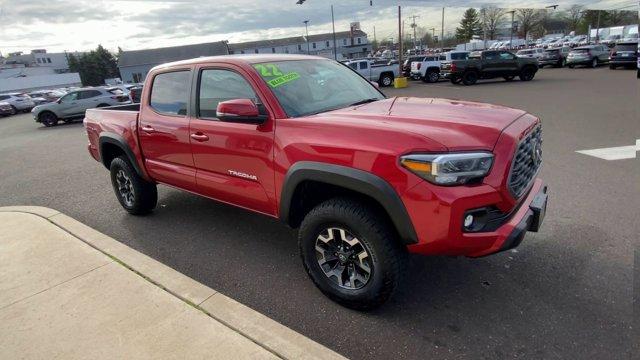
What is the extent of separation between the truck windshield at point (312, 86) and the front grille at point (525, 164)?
144 centimetres

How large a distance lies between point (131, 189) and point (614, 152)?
7.32 m

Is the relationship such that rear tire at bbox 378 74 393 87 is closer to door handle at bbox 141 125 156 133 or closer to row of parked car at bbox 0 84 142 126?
row of parked car at bbox 0 84 142 126

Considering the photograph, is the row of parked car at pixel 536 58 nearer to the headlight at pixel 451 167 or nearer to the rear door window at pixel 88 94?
the rear door window at pixel 88 94

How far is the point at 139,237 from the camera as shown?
452 centimetres

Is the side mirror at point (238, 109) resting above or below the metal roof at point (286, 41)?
below

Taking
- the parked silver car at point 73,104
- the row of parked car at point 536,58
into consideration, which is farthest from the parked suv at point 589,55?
the parked silver car at point 73,104

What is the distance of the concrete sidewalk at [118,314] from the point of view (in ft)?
8.50

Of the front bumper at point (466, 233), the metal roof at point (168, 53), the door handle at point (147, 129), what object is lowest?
the front bumper at point (466, 233)

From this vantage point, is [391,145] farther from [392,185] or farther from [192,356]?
[192,356]

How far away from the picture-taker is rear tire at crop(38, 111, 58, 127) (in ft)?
59.3

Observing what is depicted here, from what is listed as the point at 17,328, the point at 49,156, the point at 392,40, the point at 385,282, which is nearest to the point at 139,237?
the point at 17,328

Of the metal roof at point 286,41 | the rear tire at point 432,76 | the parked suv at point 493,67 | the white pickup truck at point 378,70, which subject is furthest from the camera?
the metal roof at point 286,41

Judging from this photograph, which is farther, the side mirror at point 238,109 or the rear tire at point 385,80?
the rear tire at point 385,80

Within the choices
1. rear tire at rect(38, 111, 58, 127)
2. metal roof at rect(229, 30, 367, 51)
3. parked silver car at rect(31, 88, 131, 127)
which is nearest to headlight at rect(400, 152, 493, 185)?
parked silver car at rect(31, 88, 131, 127)
